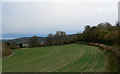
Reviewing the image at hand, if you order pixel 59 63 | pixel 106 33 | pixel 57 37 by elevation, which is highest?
pixel 106 33

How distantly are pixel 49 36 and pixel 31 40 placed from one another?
8.17 meters

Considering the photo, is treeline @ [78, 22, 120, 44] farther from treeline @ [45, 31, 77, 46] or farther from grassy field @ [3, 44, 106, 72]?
treeline @ [45, 31, 77, 46]

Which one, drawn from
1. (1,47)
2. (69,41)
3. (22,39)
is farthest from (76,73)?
(22,39)

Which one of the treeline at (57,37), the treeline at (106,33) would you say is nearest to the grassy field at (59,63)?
the treeline at (106,33)

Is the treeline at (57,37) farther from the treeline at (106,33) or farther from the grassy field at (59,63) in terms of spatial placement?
the grassy field at (59,63)

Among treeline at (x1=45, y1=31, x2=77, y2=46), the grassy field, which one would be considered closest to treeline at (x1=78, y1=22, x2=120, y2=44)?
the grassy field

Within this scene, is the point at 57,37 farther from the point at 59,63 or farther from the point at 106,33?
the point at 59,63

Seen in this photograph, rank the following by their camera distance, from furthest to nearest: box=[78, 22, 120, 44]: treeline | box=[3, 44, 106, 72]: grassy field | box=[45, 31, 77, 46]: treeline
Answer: box=[45, 31, 77, 46]: treeline → box=[3, 44, 106, 72]: grassy field → box=[78, 22, 120, 44]: treeline

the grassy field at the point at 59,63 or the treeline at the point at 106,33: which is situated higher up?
the treeline at the point at 106,33

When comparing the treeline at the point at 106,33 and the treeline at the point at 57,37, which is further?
the treeline at the point at 57,37

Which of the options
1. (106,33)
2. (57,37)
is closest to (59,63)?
(106,33)

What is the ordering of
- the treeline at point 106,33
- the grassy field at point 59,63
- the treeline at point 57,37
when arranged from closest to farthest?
1. the treeline at point 106,33
2. the grassy field at point 59,63
3. the treeline at point 57,37

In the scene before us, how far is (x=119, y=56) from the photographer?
504cm

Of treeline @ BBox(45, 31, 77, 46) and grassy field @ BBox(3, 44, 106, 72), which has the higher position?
treeline @ BBox(45, 31, 77, 46)
